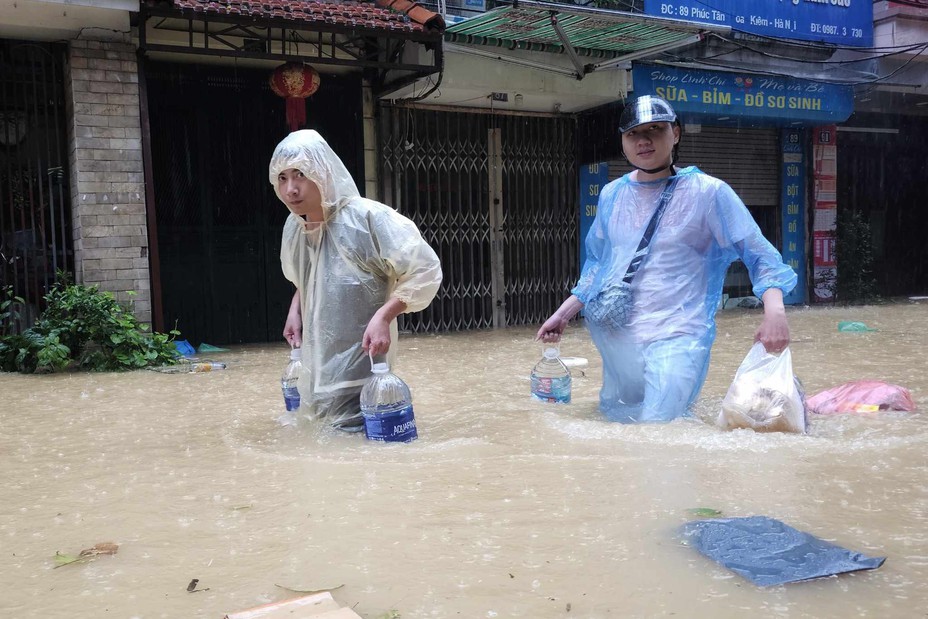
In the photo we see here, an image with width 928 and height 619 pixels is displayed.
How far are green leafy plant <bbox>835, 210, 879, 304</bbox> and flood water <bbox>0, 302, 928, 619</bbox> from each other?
9043mm

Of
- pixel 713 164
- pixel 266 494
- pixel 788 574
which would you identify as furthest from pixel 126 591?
pixel 713 164

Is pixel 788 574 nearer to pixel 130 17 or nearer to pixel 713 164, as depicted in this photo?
pixel 130 17

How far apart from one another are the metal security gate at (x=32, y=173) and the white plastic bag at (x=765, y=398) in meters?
6.18

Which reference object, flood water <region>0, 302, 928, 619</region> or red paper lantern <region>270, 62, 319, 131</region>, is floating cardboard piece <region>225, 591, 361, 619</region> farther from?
red paper lantern <region>270, 62, 319, 131</region>

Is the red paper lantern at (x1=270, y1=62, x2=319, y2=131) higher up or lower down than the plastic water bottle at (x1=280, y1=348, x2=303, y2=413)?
higher up

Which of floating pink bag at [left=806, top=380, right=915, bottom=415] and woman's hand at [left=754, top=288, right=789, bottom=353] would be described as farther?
floating pink bag at [left=806, top=380, right=915, bottom=415]

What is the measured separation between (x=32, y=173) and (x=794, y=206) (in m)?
10.5

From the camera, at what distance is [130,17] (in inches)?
273

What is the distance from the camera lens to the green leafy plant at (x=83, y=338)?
6.46 m

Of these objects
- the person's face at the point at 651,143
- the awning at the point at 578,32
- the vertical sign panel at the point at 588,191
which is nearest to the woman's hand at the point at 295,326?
the person's face at the point at 651,143

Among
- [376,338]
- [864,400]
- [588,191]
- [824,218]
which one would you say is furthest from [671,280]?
[824,218]

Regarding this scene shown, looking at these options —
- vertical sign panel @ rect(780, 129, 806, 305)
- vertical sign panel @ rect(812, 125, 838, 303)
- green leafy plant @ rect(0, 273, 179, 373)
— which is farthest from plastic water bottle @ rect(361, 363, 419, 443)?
vertical sign panel @ rect(812, 125, 838, 303)

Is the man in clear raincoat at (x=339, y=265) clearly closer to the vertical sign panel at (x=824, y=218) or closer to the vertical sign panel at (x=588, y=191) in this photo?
the vertical sign panel at (x=588, y=191)

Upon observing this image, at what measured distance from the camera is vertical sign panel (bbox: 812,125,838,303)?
1275 cm
